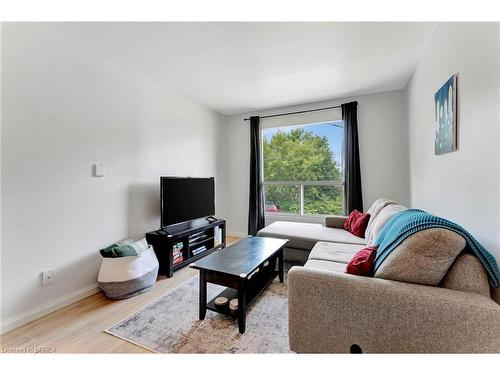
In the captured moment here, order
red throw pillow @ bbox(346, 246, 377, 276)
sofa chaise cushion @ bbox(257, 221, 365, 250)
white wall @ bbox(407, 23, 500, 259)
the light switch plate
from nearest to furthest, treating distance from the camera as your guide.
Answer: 1. white wall @ bbox(407, 23, 500, 259)
2. red throw pillow @ bbox(346, 246, 377, 276)
3. the light switch plate
4. sofa chaise cushion @ bbox(257, 221, 365, 250)

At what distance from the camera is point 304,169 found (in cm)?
398

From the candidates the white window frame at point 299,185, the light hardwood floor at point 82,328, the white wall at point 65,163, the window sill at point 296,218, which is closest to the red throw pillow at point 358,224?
the white window frame at point 299,185

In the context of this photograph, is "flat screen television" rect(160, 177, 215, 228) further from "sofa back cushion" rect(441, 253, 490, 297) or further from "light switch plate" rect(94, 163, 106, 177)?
"sofa back cushion" rect(441, 253, 490, 297)

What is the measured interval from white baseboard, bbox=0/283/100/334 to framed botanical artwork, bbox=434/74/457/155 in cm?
333

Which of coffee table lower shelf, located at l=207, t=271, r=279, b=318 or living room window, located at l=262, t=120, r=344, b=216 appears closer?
coffee table lower shelf, located at l=207, t=271, r=279, b=318

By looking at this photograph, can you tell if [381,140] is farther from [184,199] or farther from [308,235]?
[184,199]

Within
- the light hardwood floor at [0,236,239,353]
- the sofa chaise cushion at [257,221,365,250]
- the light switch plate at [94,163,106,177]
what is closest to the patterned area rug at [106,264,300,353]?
the light hardwood floor at [0,236,239,353]

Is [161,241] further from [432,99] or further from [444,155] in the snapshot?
[432,99]

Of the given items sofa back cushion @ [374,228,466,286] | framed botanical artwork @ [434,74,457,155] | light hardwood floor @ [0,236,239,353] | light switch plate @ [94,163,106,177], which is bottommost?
light hardwood floor @ [0,236,239,353]

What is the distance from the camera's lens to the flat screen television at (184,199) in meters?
2.71

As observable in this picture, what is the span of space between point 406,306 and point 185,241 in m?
2.38

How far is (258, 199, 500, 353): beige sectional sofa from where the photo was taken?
1.00m

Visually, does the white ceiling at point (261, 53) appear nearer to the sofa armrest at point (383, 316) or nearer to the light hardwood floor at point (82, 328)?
the sofa armrest at point (383, 316)
